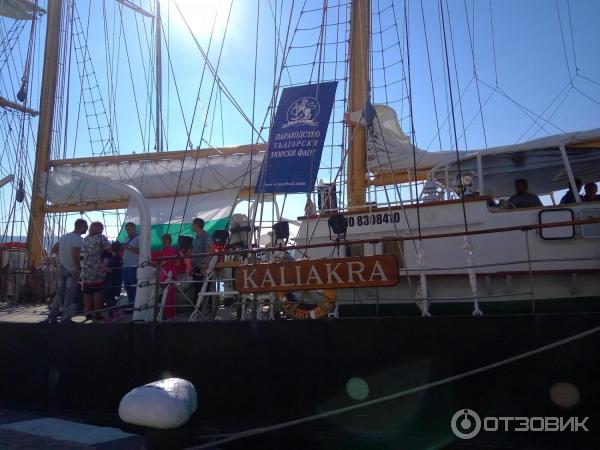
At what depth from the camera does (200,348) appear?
245 inches

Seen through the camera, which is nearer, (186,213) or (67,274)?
(67,274)

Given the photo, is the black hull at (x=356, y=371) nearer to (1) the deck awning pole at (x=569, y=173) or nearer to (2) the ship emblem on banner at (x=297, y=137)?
(1) the deck awning pole at (x=569, y=173)

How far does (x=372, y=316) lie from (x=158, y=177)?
8133mm

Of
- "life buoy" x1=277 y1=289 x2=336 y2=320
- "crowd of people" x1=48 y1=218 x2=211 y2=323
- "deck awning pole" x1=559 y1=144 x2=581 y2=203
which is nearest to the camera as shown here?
"life buoy" x1=277 y1=289 x2=336 y2=320

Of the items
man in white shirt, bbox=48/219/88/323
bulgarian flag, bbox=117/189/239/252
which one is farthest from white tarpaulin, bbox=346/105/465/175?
man in white shirt, bbox=48/219/88/323

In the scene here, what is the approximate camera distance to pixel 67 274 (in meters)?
7.91

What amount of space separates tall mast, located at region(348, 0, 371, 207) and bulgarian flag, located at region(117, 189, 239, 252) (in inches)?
136

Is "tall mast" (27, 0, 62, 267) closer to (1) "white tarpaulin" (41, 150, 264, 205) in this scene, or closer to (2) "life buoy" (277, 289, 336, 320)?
(1) "white tarpaulin" (41, 150, 264, 205)

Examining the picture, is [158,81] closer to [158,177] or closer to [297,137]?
[158,177]

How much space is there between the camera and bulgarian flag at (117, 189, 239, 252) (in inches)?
454

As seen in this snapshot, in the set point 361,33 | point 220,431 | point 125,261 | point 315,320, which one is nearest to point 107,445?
point 220,431

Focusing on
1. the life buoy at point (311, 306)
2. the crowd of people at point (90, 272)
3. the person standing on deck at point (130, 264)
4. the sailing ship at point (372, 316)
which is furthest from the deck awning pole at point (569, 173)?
the person standing on deck at point (130, 264)

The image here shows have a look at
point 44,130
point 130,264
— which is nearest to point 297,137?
point 130,264

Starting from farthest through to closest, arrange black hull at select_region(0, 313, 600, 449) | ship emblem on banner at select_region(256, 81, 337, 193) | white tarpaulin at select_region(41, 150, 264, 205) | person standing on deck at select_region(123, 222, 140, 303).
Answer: white tarpaulin at select_region(41, 150, 264, 205), ship emblem on banner at select_region(256, 81, 337, 193), person standing on deck at select_region(123, 222, 140, 303), black hull at select_region(0, 313, 600, 449)
